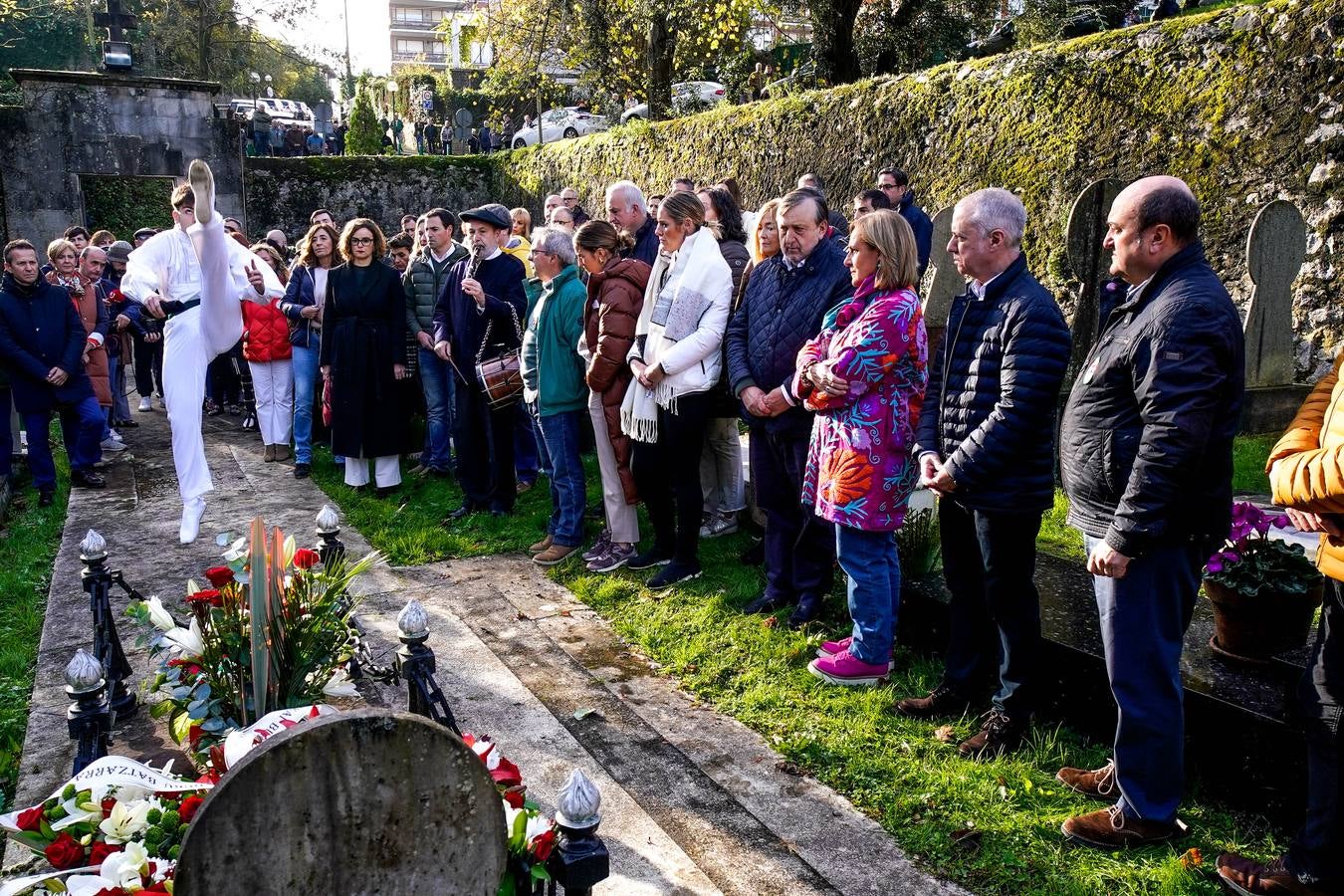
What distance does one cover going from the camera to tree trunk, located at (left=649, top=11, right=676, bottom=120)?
21.0m

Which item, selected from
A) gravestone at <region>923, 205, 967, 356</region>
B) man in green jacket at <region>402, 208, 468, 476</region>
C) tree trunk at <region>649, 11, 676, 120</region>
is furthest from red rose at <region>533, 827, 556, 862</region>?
tree trunk at <region>649, 11, 676, 120</region>

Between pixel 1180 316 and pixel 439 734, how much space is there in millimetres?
2325

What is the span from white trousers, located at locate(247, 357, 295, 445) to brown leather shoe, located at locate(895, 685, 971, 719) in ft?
22.4

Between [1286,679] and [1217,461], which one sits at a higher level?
[1217,461]

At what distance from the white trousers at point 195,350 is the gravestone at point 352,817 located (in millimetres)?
4878

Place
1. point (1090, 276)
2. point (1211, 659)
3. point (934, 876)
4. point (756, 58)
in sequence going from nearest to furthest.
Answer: point (934, 876) < point (1211, 659) < point (1090, 276) < point (756, 58)

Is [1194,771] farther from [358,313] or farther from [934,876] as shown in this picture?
[358,313]

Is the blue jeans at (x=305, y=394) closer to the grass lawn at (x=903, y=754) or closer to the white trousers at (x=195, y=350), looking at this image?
the white trousers at (x=195, y=350)

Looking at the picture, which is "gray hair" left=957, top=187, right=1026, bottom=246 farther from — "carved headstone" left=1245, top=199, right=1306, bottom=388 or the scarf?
"carved headstone" left=1245, top=199, right=1306, bottom=388

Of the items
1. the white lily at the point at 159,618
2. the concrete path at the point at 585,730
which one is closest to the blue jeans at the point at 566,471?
the concrete path at the point at 585,730

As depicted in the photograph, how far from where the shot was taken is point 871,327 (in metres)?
4.23

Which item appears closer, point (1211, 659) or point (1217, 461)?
point (1217, 461)

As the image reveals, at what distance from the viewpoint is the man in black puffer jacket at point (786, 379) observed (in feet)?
16.0

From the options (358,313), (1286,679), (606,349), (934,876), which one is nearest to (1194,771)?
(1286,679)
